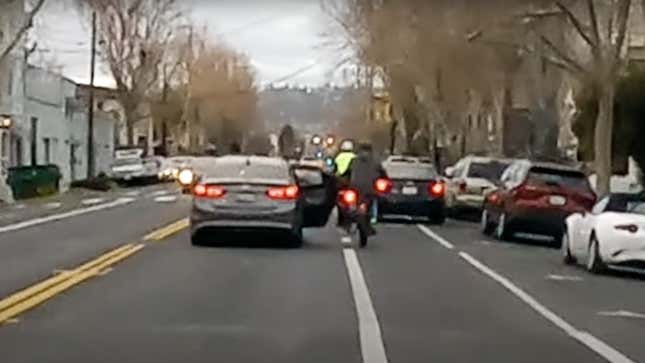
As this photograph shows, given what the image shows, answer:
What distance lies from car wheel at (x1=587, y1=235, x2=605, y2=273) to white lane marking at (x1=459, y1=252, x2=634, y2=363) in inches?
64.7

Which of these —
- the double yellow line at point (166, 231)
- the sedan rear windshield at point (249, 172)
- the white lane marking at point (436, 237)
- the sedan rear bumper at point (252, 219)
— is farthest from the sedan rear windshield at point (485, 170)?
the sedan rear bumper at point (252, 219)

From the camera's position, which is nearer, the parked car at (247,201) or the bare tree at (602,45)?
the parked car at (247,201)

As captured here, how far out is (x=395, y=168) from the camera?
3725cm

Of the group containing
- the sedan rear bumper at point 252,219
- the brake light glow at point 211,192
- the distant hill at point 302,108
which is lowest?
the sedan rear bumper at point 252,219

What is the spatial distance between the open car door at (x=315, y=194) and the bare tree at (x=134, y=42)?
175ft

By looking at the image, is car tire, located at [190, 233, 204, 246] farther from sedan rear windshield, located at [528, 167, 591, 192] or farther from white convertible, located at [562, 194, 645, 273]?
sedan rear windshield, located at [528, 167, 591, 192]

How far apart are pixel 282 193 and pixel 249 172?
2.94ft

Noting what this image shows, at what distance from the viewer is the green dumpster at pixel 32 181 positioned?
54.2 m

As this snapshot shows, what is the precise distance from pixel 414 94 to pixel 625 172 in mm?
22426

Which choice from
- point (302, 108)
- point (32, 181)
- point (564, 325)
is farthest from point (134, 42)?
point (564, 325)

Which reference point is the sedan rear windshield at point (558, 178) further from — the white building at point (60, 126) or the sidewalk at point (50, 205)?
the white building at point (60, 126)

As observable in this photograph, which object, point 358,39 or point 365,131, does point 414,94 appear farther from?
point 365,131

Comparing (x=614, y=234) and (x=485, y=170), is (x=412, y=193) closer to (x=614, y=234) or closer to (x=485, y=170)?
(x=485, y=170)

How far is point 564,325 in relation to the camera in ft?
53.3
